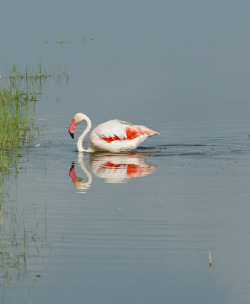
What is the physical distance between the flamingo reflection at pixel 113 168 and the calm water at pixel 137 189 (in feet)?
0.06

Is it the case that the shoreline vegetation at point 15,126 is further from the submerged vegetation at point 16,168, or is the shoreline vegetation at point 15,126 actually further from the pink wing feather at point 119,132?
the pink wing feather at point 119,132

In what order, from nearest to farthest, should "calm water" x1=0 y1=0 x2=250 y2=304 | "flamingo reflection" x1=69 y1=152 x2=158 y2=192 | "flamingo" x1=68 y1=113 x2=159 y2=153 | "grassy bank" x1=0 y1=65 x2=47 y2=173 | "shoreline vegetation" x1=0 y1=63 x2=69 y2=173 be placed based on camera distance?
1. "calm water" x1=0 y1=0 x2=250 y2=304
2. "flamingo reflection" x1=69 y1=152 x2=158 y2=192
3. "grassy bank" x1=0 y1=65 x2=47 y2=173
4. "shoreline vegetation" x1=0 y1=63 x2=69 y2=173
5. "flamingo" x1=68 y1=113 x2=159 y2=153

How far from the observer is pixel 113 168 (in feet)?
44.2

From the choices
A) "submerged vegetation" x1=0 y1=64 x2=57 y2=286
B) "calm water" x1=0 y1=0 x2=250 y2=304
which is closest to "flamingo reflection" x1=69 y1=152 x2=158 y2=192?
"calm water" x1=0 y1=0 x2=250 y2=304

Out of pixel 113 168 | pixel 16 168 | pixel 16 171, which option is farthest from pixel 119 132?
pixel 16 171

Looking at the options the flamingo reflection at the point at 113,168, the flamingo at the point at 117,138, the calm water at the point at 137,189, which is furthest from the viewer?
the flamingo at the point at 117,138

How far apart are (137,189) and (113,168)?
6.34 feet

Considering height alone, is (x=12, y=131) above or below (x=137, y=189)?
above

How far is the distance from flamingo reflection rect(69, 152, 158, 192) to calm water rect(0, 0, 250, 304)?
18 mm

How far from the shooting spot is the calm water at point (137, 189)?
7875 mm

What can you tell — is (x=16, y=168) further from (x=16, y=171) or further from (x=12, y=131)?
(x=12, y=131)

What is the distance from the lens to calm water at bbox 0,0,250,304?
7.88 m

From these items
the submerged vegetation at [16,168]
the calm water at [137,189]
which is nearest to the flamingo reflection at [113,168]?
the calm water at [137,189]

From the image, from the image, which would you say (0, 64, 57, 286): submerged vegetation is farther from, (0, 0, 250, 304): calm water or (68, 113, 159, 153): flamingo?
(68, 113, 159, 153): flamingo
